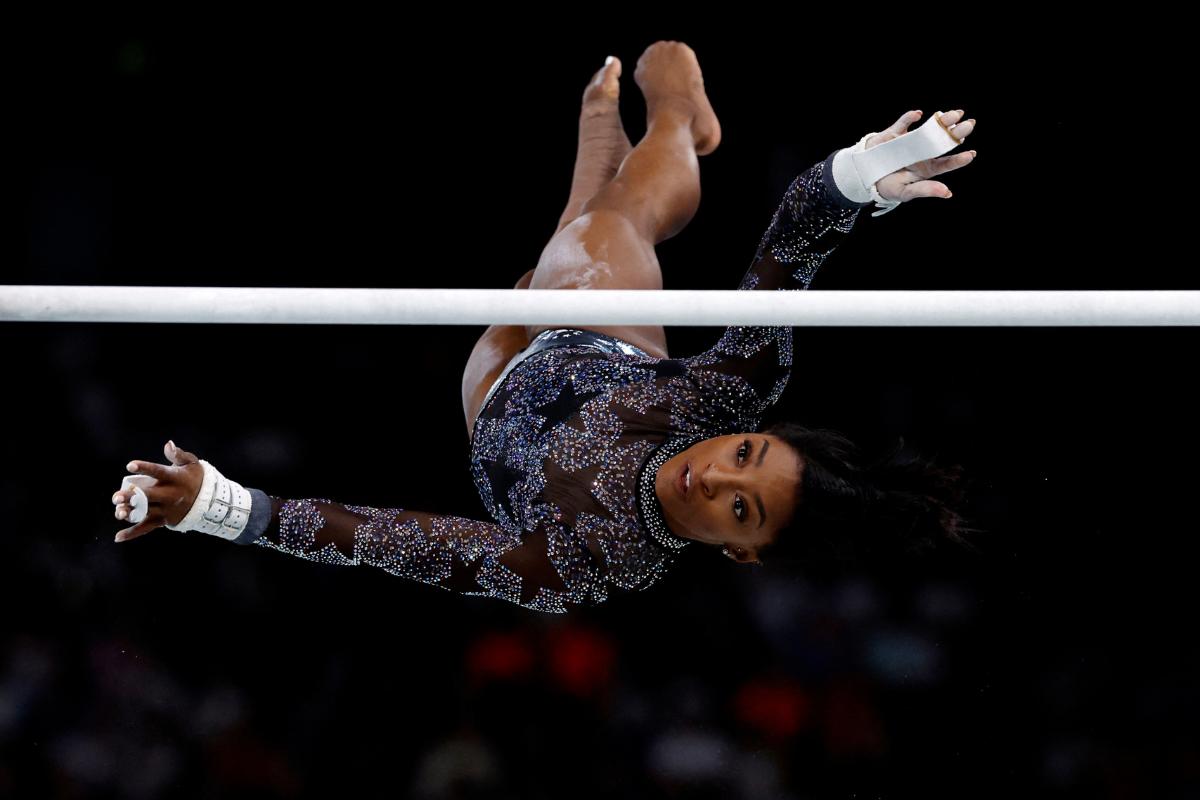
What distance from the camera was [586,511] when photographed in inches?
68.1

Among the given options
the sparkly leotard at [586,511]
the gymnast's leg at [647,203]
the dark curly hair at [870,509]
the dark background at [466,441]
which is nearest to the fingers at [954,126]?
the sparkly leotard at [586,511]

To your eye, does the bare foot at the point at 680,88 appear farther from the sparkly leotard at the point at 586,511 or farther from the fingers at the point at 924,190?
the fingers at the point at 924,190

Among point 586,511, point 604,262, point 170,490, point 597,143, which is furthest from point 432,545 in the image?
point 597,143

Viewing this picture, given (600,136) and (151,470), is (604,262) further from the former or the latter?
(151,470)

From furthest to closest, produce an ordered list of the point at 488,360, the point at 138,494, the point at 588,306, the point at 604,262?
the point at 488,360
the point at 604,262
the point at 138,494
the point at 588,306

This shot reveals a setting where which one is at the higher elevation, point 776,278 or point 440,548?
point 776,278

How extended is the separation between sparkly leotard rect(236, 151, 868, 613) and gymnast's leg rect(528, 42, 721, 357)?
23cm

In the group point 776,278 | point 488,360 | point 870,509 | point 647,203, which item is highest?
point 647,203

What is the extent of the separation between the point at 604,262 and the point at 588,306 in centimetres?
69

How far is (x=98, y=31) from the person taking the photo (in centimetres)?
261

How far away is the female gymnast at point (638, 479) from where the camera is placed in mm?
1576

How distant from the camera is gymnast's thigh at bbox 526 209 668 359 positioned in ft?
6.61

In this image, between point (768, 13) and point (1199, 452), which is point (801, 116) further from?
point (1199, 452)

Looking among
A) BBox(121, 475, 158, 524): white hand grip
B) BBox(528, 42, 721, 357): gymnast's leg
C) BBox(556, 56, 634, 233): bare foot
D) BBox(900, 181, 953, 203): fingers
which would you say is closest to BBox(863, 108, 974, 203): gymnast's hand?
BBox(900, 181, 953, 203): fingers
